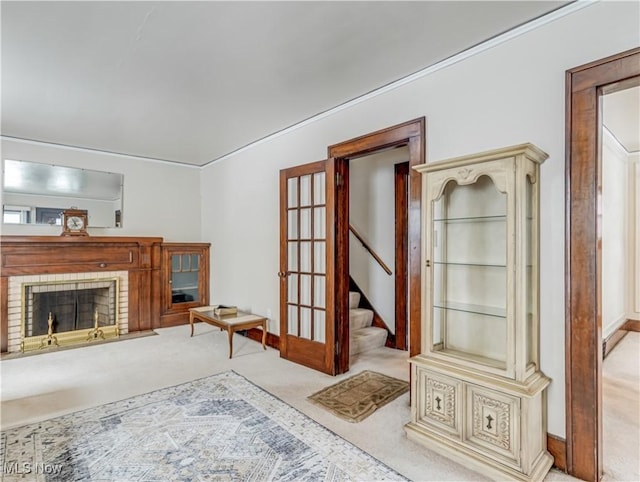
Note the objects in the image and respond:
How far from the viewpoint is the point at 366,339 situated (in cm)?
412

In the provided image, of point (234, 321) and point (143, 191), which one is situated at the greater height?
point (143, 191)

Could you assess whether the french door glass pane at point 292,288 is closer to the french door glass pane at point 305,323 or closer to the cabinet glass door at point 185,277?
the french door glass pane at point 305,323

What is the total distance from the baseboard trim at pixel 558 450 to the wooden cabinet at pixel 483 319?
4 cm

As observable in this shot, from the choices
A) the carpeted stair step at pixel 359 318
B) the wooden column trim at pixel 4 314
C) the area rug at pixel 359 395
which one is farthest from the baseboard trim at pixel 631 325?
the wooden column trim at pixel 4 314

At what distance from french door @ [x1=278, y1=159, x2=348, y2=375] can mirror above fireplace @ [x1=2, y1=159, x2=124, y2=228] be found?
2840 mm

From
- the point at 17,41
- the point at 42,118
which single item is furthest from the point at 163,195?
the point at 17,41

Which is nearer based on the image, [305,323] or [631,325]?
[305,323]

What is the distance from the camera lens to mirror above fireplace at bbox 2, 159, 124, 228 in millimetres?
4367

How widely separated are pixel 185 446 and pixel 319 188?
2.41 metres

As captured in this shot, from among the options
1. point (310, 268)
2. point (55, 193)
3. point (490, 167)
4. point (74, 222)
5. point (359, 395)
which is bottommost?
point (359, 395)

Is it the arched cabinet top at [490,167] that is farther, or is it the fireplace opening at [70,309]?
the fireplace opening at [70,309]

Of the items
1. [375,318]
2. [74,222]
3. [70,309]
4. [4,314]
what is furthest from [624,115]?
[4,314]

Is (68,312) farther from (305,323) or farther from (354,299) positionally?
(354,299)

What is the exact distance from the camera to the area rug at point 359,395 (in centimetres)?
263
